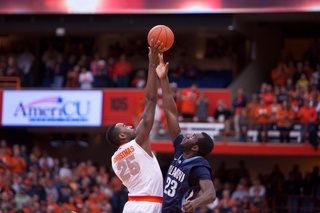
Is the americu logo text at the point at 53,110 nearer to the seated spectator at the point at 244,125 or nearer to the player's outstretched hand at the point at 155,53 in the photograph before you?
the seated spectator at the point at 244,125

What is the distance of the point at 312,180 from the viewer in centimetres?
2467

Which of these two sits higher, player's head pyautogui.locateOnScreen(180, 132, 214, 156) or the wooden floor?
player's head pyautogui.locateOnScreen(180, 132, 214, 156)

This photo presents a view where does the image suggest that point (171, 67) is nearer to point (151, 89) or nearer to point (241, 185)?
point (241, 185)

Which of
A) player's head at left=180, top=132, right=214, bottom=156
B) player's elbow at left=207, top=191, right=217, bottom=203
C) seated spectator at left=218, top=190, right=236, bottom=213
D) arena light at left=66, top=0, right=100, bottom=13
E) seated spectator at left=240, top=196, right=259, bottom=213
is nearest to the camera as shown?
player's elbow at left=207, top=191, right=217, bottom=203

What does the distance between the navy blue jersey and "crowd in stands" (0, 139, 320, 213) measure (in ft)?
41.1

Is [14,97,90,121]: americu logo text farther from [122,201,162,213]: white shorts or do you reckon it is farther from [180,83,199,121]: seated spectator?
[122,201,162,213]: white shorts

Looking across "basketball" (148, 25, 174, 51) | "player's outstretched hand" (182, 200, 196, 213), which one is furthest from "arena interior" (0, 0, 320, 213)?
"player's outstretched hand" (182, 200, 196, 213)

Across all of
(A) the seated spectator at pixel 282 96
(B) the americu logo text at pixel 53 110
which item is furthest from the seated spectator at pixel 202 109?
(B) the americu logo text at pixel 53 110

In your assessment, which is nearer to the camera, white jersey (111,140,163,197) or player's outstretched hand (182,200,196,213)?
player's outstretched hand (182,200,196,213)

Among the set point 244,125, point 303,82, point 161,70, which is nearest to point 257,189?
point 244,125

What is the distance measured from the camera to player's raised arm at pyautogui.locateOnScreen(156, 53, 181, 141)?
1016 centimetres

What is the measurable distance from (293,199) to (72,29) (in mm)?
10612

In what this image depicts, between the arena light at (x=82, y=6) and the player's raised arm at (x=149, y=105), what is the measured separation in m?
19.5

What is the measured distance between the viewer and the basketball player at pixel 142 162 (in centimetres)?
1008
